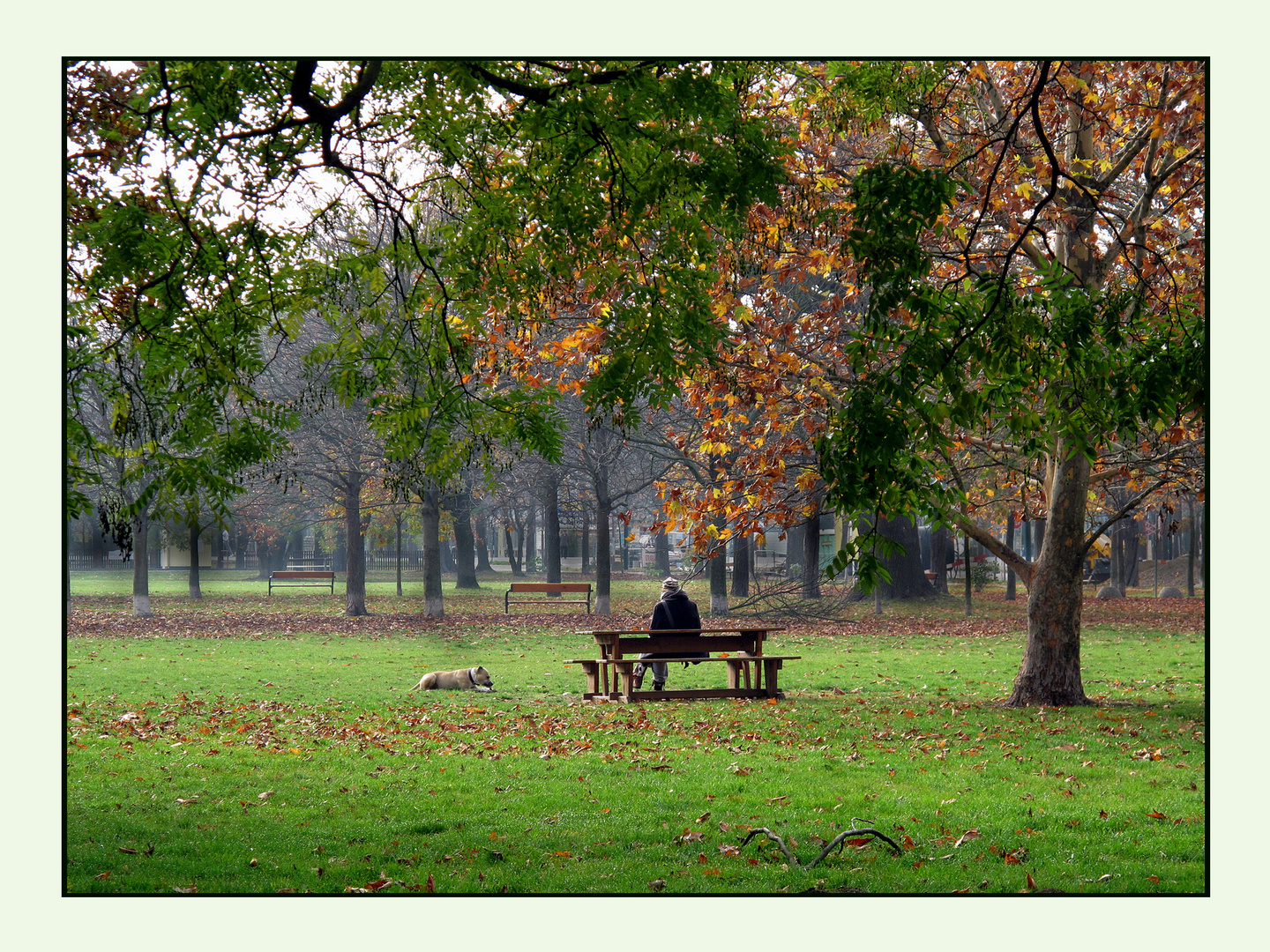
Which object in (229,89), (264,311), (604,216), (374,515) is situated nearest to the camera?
(229,89)

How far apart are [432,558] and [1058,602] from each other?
14.6m

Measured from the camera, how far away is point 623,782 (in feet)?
23.5

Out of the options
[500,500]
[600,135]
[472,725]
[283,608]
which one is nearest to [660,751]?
[472,725]

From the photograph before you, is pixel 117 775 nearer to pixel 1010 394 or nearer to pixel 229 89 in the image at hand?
pixel 229 89

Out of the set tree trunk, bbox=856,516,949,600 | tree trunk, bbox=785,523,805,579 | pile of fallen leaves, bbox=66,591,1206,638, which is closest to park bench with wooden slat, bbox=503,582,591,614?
pile of fallen leaves, bbox=66,591,1206,638

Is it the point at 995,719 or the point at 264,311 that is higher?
the point at 264,311

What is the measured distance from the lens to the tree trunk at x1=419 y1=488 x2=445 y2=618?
21.8 meters

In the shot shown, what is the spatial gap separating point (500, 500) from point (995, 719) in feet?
79.7

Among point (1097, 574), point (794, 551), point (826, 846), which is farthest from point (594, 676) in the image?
point (794, 551)

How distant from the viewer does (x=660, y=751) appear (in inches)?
328

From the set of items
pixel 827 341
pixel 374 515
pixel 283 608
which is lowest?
pixel 283 608

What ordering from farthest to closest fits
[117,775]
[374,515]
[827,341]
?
1. [374,515]
2. [827,341]
3. [117,775]

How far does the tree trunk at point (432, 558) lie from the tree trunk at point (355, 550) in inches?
58.5
